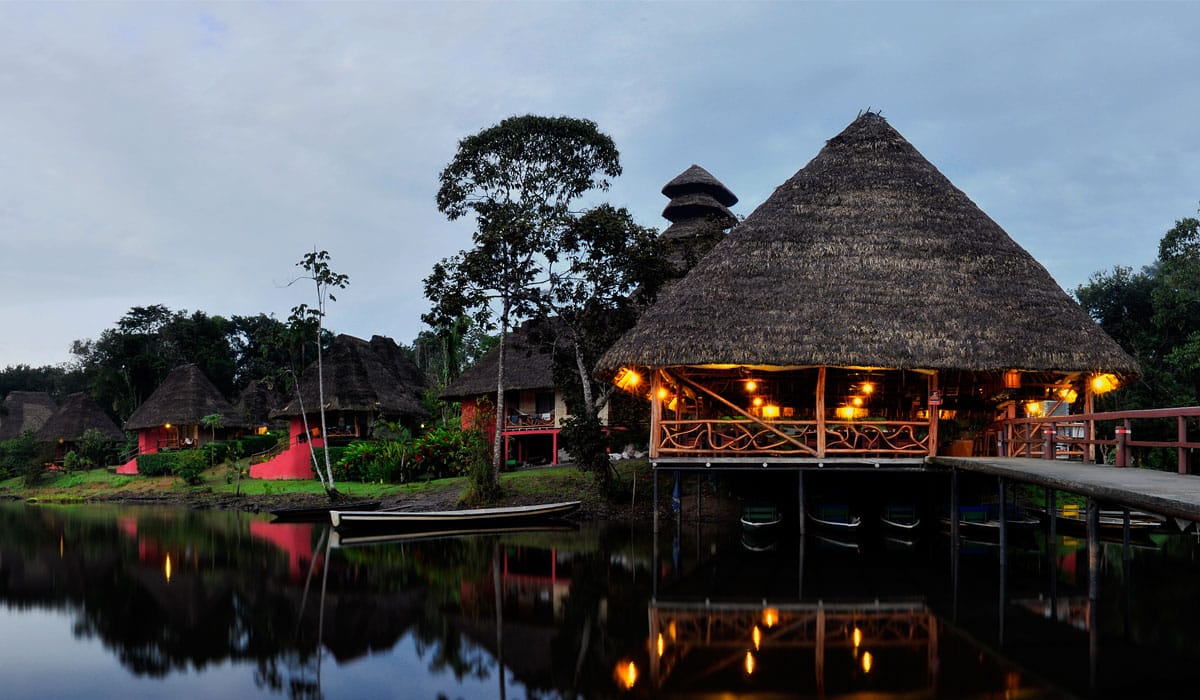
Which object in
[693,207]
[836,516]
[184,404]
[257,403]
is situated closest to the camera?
[836,516]

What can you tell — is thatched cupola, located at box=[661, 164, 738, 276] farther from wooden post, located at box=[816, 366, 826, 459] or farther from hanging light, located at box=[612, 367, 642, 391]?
wooden post, located at box=[816, 366, 826, 459]

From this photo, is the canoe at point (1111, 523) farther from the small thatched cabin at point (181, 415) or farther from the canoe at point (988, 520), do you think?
the small thatched cabin at point (181, 415)

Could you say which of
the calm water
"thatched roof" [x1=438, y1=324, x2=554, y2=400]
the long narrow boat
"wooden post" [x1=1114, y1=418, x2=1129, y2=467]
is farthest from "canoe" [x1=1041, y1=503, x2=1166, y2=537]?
"thatched roof" [x1=438, y1=324, x2=554, y2=400]

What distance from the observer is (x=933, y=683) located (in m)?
7.45

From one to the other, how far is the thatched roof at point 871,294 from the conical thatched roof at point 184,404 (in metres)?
30.0

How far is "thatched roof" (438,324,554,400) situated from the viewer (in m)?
29.6

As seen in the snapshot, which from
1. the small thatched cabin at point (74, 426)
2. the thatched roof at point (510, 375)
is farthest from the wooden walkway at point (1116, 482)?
the small thatched cabin at point (74, 426)

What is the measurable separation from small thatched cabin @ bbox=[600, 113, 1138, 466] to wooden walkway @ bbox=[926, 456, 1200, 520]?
8.35 ft

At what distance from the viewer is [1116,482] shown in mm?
9414

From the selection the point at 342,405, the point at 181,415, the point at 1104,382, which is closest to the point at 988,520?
the point at 1104,382

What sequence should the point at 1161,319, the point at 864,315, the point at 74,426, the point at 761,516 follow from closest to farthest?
the point at 864,315, the point at 761,516, the point at 1161,319, the point at 74,426

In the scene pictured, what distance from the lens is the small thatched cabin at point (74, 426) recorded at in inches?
1708

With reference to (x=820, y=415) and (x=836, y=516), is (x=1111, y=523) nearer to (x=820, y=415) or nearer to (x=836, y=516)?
(x=836, y=516)

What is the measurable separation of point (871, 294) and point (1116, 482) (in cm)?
701
